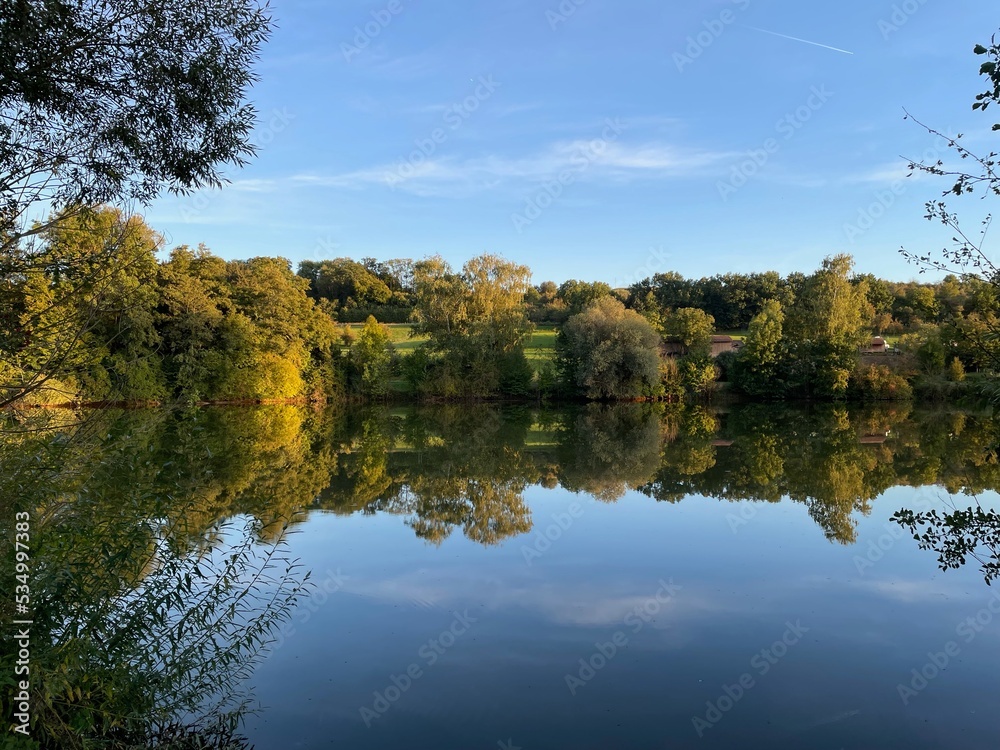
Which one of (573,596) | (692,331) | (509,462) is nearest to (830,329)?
(692,331)

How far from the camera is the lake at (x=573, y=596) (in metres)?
5.26

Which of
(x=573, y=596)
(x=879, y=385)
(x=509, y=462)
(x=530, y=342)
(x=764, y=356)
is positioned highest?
(x=530, y=342)

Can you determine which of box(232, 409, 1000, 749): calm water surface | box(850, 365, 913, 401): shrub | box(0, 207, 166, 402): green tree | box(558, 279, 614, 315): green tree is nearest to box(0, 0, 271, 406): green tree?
box(0, 207, 166, 402): green tree

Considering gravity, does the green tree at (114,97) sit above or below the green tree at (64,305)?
above

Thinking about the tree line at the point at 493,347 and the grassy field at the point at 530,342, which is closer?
the tree line at the point at 493,347

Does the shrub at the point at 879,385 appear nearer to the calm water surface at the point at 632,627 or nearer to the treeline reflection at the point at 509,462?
the treeline reflection at the point at 509,462

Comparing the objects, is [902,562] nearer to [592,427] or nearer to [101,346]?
[101,346]

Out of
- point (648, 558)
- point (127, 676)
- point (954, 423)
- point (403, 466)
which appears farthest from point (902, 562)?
point (954, 423)

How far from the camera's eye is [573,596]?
27.9 ft

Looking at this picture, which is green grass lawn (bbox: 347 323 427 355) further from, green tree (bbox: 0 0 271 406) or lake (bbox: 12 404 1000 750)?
green tree (bbox: 0 0 271 406)

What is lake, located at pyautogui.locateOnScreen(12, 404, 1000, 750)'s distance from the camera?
17.3 feet

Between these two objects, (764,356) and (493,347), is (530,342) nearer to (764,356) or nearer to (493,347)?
(493,347)

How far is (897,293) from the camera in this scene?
55.1m

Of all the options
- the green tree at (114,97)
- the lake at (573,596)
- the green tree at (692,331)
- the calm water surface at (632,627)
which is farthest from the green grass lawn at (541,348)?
the green tree at (114,97)
